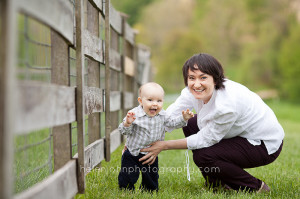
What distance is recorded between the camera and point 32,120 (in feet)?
5.07

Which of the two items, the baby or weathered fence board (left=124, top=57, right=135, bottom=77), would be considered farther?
weathered fence board (left=124, top=57, right=135, bottom=77)

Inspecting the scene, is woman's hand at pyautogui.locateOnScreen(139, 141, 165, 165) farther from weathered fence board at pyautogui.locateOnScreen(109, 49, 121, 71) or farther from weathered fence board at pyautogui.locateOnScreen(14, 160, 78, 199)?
weathered fence board at pyautogui.locateOnScreen(109, 49, 121, 71)

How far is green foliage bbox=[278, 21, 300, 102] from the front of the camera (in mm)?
25172

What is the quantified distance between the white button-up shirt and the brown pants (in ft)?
0.16

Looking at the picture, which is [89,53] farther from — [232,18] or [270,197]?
[232,18]

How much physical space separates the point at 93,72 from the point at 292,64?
23993mm

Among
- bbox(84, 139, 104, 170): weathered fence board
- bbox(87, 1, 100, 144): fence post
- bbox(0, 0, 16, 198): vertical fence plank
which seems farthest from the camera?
bbox(87, 1, 100, 144): fence post

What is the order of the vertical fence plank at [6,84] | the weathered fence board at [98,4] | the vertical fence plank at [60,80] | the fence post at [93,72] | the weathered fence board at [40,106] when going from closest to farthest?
1. the vertical fence plank at [6,84]
2. the weathered fence board at [40,106]
3. the vertical fence plank at [60,80]
4. the weathered fence board at [98,4]
5. the fence post at [93,72]

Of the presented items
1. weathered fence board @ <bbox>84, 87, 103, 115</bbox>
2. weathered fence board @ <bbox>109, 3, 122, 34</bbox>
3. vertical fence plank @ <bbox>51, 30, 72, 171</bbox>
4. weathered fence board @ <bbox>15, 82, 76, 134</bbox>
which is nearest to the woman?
weathered fence board @ <bbox>84, 87, 103, 115</bbox>

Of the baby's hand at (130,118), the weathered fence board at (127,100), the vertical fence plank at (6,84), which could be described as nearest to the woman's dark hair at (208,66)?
the baby's hand at (130,118)

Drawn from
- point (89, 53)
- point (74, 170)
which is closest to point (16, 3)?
point (74, 170)

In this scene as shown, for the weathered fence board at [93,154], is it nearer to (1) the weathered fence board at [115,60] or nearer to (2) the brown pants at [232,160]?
(2) the brown pants at [232,160]

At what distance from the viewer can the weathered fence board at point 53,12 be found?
147cm

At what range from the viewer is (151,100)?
292 cm
